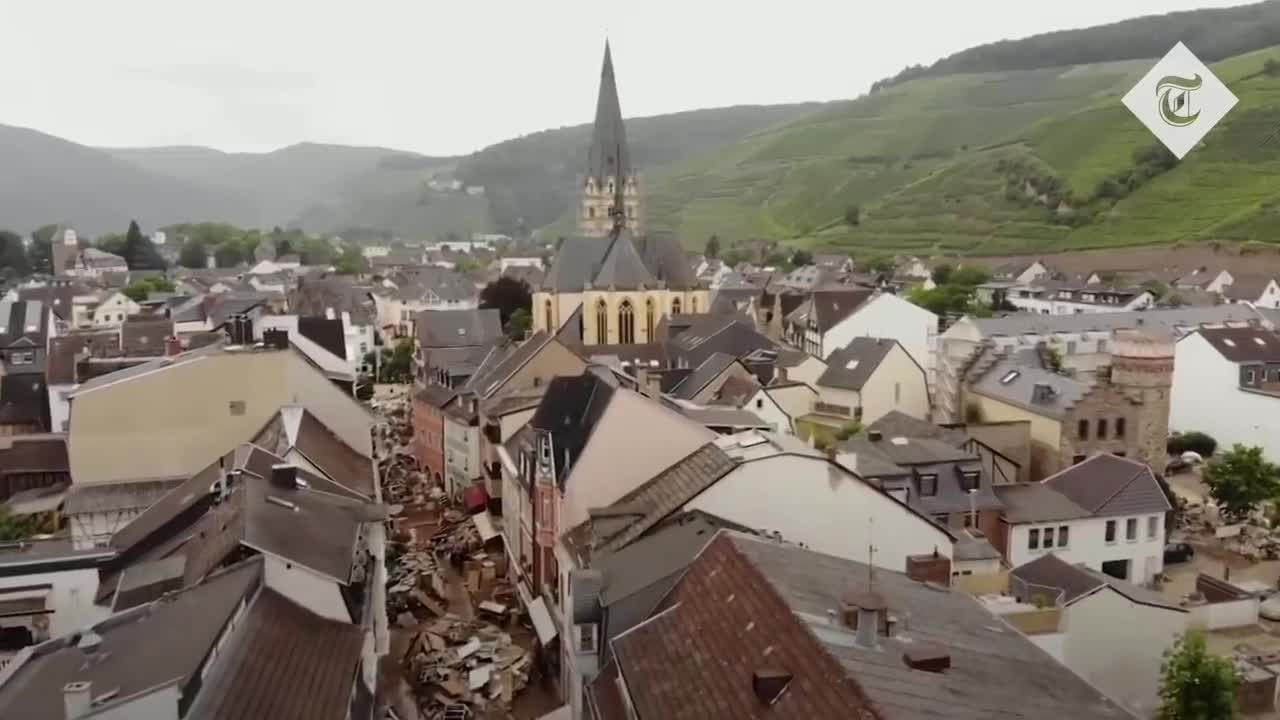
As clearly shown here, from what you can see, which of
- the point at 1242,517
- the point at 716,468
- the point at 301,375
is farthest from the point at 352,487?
the point at 1242,517

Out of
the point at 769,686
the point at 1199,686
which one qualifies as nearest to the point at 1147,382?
the point at 1199,686

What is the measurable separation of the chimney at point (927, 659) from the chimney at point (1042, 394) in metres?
31.1

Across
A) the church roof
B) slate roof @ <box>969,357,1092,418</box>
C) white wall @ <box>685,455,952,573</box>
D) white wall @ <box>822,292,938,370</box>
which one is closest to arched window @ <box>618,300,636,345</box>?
the church roof

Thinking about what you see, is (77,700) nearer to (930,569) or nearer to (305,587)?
(305,587)

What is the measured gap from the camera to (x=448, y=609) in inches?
1236

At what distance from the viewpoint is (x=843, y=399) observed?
46406 mm

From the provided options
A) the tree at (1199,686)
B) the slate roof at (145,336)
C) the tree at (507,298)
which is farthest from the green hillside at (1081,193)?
the slate roof at (145,336)

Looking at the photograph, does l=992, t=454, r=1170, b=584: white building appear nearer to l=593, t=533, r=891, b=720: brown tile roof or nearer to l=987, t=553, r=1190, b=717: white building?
l=987, t=553, r=1190, b=717: white building

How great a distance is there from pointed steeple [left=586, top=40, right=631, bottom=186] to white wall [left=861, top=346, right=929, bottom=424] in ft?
173

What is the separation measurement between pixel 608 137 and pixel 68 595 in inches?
3167

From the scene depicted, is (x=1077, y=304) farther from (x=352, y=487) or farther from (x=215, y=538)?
(x=215, y=538)

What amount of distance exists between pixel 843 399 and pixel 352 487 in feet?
92.2

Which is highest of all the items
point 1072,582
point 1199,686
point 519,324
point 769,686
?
point 769,686

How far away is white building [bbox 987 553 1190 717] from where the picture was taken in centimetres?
2169
